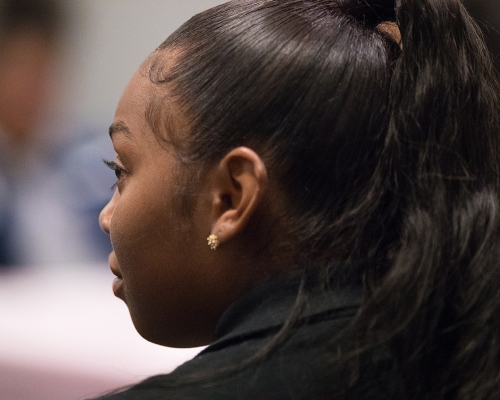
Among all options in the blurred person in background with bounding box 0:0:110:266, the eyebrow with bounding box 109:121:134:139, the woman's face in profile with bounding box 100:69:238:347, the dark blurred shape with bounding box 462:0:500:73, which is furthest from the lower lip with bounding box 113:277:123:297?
the blurred person in background with bounding box 0:0:110:266

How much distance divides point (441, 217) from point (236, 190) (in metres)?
0.18

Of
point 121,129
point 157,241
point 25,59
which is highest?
point 25,59

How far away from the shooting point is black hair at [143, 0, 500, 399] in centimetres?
57

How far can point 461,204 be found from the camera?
60cm

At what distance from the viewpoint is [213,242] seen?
643mm

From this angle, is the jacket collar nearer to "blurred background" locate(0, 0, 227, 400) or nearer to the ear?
the ear

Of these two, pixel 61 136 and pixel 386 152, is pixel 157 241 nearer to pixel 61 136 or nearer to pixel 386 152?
pixel 386 152

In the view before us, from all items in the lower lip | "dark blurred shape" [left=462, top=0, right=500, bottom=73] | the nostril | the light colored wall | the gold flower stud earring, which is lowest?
the lower lip

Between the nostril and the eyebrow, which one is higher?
the eyebrow

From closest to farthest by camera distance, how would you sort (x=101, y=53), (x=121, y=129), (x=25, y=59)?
(x=121, y=129)
(x=25, y=59)
(x=101, y=53)

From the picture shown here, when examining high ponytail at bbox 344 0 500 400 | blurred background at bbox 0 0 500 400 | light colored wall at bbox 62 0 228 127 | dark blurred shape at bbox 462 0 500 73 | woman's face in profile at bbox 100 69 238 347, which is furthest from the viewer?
light colored wall at bbox 62 0 228 127

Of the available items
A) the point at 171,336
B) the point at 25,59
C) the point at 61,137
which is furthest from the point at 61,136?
the point at 171,336

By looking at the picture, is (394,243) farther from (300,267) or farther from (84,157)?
(84,157)

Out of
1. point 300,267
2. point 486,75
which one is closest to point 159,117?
point 300,267
